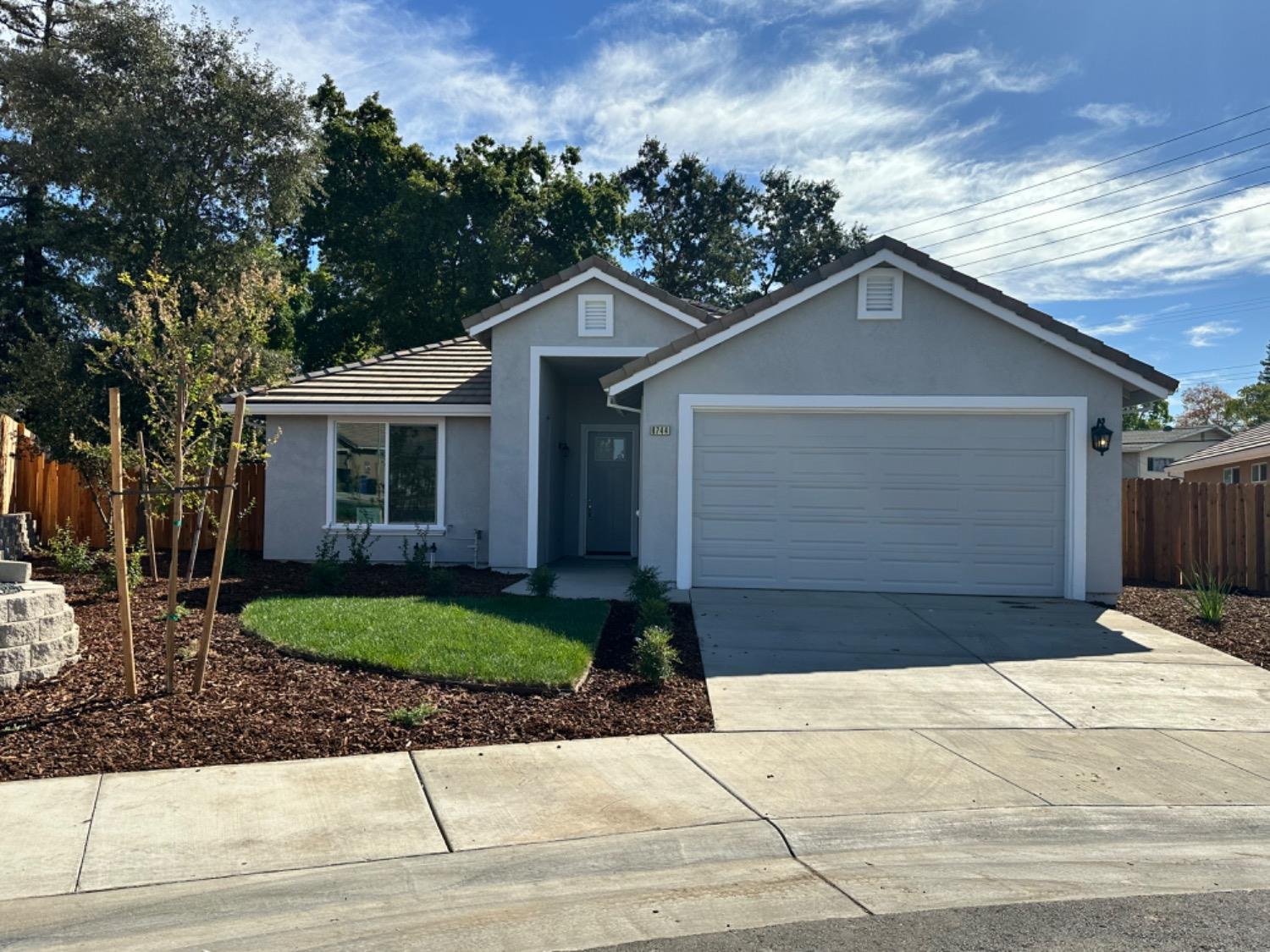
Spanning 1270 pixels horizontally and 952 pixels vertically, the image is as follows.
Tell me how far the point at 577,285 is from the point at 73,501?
33.1 feet

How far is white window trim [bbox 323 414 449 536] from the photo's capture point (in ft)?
51.1

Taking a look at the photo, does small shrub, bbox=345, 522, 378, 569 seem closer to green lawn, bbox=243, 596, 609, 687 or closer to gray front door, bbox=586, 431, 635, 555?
green lawn, bbox=243, 596, 609, 687

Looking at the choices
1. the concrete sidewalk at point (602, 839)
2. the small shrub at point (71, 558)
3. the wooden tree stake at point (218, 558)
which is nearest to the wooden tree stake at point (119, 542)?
the wooden tree stake at point (218, 558)

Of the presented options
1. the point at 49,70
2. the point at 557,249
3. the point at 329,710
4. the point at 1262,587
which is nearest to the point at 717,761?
the point at 329,710

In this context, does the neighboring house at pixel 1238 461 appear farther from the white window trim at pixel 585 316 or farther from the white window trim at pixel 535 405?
the white window trim at pixel 585 316

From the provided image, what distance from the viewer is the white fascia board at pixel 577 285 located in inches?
579

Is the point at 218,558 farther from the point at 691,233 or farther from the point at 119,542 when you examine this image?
the point at 691,233

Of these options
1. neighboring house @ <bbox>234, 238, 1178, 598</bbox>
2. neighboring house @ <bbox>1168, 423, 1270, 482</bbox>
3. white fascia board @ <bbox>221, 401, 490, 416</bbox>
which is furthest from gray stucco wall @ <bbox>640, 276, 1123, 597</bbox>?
neighboring house @ <bbox>1168, 423, 1270, 482</bbox>

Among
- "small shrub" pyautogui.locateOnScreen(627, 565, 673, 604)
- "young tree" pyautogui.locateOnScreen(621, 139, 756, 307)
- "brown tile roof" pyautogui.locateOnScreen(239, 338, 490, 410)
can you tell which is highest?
"young tree" pyautogui.locateOnScreen(621, 139, 756, 307)

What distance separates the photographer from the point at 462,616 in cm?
1044

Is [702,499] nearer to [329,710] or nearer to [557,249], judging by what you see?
[329,710]

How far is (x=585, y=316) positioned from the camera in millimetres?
14938

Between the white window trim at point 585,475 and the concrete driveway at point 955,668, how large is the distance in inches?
234

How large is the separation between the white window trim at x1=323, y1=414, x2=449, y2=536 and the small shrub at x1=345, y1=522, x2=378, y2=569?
0.13m
